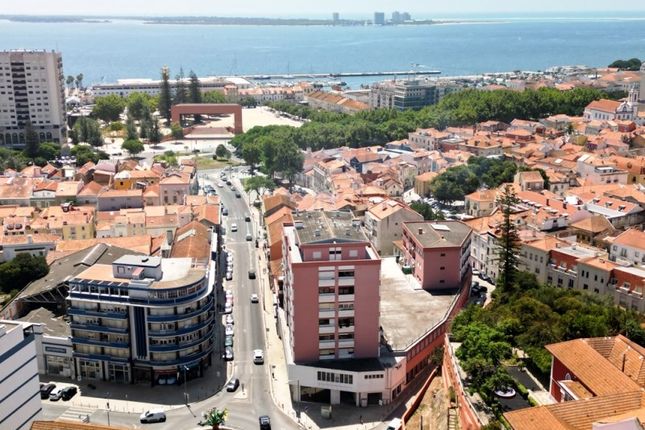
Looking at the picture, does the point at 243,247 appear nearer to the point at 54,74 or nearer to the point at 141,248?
the point at 141,248

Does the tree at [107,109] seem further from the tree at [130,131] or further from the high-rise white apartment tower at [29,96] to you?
the high-rise white apartment tower at [29,96]

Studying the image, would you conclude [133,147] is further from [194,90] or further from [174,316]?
[174,316]

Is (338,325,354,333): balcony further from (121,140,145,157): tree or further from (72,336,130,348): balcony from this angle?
(121,140,145,157): tree

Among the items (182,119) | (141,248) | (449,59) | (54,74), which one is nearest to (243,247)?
(141,248)

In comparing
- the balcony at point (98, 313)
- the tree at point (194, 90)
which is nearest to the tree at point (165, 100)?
the tree at point (194, 90)

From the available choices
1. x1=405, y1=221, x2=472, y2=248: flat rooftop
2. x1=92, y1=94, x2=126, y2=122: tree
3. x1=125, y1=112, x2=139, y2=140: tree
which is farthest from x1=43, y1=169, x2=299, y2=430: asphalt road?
x1=92, y1=94, x2=126, y2=122: tree

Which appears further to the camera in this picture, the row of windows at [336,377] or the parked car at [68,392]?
the parked car at [68,392]
